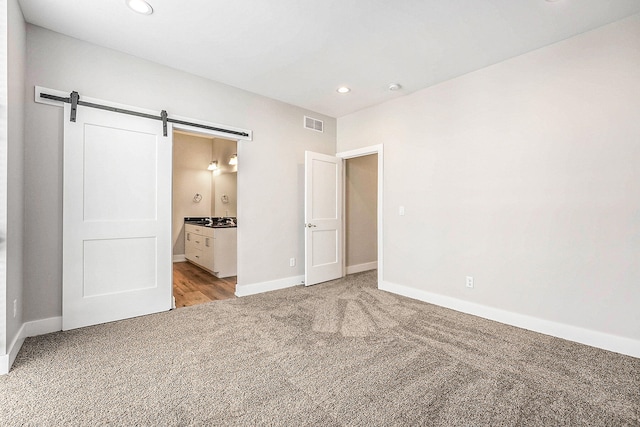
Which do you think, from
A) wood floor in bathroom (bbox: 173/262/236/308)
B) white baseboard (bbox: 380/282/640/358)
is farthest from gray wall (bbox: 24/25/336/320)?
white baseboard (bbox: 380/282/640/358)

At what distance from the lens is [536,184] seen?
2.83m

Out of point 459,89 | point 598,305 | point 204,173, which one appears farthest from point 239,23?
point 204,173

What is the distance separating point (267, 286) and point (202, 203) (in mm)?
3638

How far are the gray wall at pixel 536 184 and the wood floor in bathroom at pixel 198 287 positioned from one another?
2.43 m

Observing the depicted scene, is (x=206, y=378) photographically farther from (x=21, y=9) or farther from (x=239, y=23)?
(x=21, y=9)

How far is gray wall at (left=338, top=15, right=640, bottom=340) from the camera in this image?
2.40 meters

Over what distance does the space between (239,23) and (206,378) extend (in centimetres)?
270

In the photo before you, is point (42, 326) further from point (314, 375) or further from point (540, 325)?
point (540, 325)

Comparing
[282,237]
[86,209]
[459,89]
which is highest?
[459,89]

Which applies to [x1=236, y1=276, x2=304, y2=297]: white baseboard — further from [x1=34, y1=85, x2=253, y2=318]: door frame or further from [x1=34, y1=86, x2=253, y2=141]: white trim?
[x1=34, y1=86, x2=253, y2=141]: white trim

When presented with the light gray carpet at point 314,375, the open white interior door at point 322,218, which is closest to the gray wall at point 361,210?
the open white interior door at point 322,218

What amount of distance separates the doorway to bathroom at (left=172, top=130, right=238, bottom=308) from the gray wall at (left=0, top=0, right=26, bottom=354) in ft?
8.72

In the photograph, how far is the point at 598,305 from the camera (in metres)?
→ 2.48

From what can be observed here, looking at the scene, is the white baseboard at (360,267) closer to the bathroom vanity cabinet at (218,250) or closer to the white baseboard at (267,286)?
the white baseboard at (267,286)
